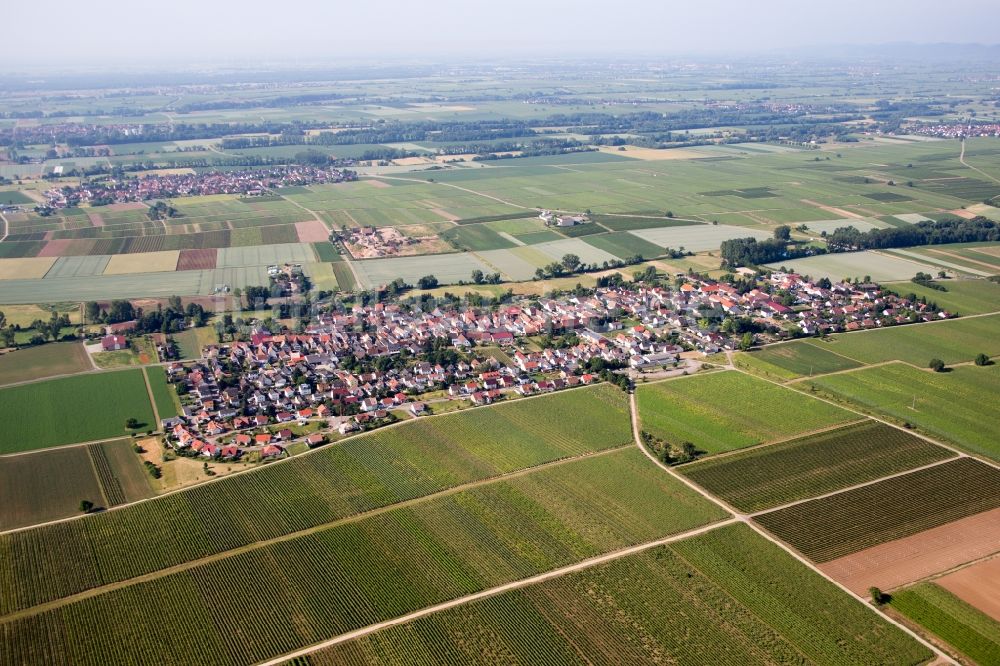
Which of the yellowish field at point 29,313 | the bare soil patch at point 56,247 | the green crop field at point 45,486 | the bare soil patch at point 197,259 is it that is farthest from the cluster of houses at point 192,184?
the green crop field at point 45,486

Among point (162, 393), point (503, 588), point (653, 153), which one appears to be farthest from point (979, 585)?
point (653, 153)

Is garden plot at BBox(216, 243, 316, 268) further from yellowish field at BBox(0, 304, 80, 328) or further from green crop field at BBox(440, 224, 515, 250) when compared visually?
yellowish field at BBox(0, 304, 80, 328)

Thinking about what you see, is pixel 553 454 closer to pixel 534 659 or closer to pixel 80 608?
pixel 534 659

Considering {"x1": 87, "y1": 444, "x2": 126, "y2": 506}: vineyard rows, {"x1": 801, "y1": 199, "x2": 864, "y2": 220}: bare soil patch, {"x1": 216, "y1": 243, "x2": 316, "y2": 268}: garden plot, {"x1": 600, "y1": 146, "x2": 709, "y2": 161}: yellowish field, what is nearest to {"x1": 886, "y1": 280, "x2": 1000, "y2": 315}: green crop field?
{"x1": 801, "y1": 199, "x2": 864, "y2": 220}: bare soil patch

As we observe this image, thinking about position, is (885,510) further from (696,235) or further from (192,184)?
(192,184)

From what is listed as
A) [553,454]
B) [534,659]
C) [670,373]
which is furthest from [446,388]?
[534,659]
